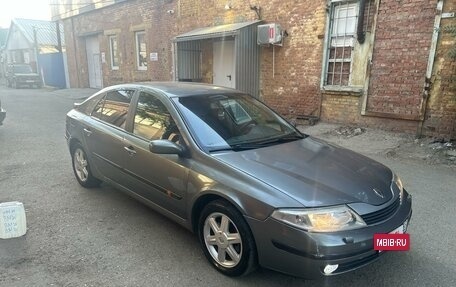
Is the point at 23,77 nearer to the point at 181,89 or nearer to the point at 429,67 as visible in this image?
the point at 181,89

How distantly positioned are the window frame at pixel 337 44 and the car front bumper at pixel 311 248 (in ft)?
20.5

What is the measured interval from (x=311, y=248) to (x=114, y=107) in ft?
9.92

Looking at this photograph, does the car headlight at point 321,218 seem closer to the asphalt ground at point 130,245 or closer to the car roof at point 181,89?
the asphalt ground at point 130,245

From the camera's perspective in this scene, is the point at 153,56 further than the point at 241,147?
Yes

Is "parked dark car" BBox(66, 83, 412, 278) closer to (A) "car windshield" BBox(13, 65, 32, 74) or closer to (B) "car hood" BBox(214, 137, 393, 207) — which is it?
(B) "car hood" BBox(214, 137, 393, 207)

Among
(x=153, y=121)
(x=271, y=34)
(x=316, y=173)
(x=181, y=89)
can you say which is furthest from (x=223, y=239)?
(x=271, y=34)

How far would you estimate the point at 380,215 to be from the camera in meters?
2.53

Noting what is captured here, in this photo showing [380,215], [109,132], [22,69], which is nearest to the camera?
[380,215]

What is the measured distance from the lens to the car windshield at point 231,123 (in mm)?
3180

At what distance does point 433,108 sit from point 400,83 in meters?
0.83

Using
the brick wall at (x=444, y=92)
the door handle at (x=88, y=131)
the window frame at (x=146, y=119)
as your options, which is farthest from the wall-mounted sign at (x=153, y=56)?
the window frame at (x=146, y=119)

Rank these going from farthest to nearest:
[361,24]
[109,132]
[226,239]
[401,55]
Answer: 1. [361,24]
2. [401,55]
3. [109,132]
4. [226,239]

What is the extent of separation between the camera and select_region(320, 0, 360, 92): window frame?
7988mm

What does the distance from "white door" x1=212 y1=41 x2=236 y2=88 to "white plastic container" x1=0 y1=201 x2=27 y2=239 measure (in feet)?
27.4
